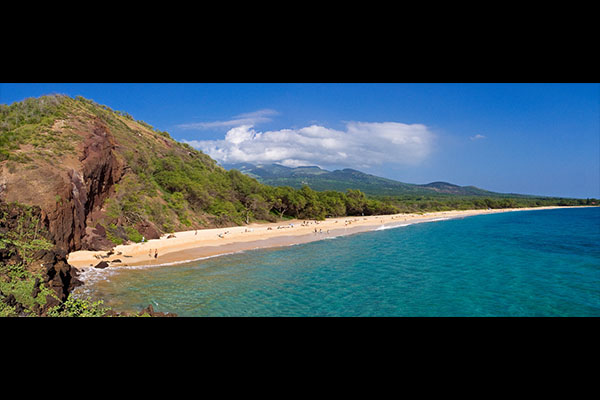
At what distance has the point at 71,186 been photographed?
44.2ft

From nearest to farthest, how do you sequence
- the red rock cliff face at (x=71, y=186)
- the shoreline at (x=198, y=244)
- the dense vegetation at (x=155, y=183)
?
the red rock cliff face at (x=71, y=186), the shoreline at (x=198, y=244), the dense vegetation at (x=155, y=183)

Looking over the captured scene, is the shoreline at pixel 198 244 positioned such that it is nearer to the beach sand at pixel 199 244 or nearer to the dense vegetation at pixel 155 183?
the beach sand at pixel 199 244

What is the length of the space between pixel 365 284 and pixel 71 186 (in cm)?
1432

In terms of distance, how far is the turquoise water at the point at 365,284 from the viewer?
11039 millimetres

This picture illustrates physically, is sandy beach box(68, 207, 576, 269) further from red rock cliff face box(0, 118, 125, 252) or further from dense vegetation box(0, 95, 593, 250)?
dense vegetation box(0, 95, 593, 250)

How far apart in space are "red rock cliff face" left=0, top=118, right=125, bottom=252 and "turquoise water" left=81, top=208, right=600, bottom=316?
305cm

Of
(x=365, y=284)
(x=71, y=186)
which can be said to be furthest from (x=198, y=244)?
(x=365, y=284)

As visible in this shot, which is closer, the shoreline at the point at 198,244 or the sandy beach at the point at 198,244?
the shoreline at the point at 198,244

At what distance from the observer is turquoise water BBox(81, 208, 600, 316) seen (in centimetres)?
1104

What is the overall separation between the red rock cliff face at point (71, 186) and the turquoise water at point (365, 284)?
3.05 metres

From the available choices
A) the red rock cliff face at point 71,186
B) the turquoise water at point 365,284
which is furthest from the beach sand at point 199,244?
the turquoise water at point 365,284

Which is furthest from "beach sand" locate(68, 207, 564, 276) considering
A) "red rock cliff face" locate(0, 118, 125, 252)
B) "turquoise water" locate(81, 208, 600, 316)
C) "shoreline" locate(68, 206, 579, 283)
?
"turquoise water" locate(81, 208, 600, 316)
